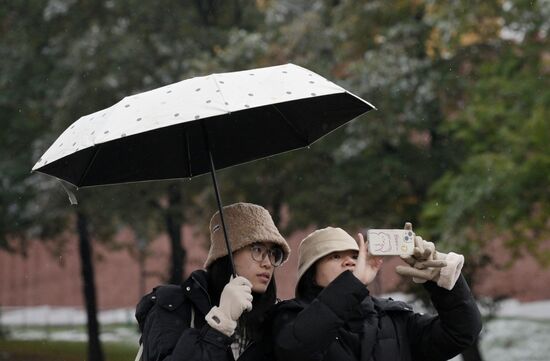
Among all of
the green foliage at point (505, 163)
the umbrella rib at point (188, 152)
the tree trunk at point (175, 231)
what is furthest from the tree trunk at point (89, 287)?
the umbrella rib at point (188, 152)

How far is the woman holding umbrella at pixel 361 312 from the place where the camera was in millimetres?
3379

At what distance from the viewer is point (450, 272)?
3490mm

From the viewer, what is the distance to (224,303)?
3467 millimetres

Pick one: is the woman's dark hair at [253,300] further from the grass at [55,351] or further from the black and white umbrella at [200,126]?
the grass at [55,351]

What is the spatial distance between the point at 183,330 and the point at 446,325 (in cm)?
92

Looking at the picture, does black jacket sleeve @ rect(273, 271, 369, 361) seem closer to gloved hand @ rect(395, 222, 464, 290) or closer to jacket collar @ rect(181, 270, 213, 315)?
gloved hand @ rect(395, 222, 464, 290)

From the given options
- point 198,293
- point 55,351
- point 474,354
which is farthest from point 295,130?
point 55,351

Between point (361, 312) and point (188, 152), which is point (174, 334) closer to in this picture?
point (361, 312)

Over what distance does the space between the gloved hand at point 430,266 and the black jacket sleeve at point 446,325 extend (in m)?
Result: 0.06

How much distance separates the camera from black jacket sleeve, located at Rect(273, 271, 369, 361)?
335 centimetres

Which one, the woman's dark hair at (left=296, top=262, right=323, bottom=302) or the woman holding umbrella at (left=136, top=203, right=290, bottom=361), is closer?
the woman holding umbrella at (left=136, top=203, right=290, bottom=361)

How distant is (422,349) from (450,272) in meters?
0.37

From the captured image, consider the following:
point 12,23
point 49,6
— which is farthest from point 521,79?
point 12,23

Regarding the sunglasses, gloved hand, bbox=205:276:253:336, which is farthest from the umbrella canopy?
gloved hand, bbox=205:276:253:336
